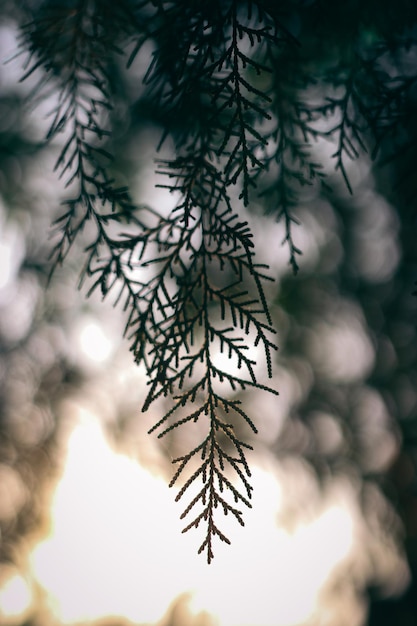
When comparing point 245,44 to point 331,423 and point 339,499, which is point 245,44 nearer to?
point 331,423

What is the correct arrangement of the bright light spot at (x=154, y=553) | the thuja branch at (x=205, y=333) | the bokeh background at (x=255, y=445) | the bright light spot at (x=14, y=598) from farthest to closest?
the bright light spot at (x=154, y=553) → the bright light spot at (x=14, y=598) → the bokeh background at (x=255, y=445) → the thuja branch at (x=205, y=333)

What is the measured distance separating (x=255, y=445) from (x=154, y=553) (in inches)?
121

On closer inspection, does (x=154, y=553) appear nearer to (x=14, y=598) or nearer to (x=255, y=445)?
(x=14, y=598)

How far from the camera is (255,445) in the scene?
30.7ft

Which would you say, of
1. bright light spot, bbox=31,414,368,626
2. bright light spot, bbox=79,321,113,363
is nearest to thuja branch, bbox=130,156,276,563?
bright light spot, bbox=79,321,113,363

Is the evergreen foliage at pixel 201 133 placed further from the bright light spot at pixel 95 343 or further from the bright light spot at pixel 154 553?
the bright light spot at pixel 154 553

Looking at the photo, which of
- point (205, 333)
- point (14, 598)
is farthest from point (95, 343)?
point (205, 333)

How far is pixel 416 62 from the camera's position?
2723 mm

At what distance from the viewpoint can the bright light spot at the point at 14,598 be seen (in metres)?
8.67

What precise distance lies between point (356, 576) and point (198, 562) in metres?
3.32

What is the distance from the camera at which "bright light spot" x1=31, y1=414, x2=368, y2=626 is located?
8.91 m

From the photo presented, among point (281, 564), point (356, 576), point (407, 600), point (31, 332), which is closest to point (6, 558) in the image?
point (31, 332)

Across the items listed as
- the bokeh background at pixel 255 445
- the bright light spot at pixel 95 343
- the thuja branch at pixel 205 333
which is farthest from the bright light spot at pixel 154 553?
the thuja branch at pixel 205 333

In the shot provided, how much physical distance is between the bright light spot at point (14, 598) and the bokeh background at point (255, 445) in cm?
4
